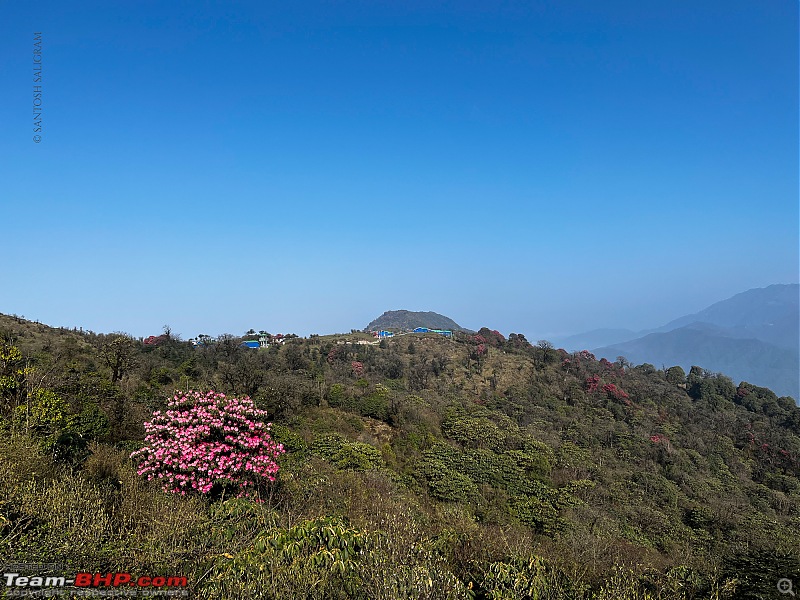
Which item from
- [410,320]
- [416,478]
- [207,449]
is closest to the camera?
[207,449]

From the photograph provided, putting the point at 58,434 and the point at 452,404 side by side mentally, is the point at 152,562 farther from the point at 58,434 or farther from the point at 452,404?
the point at 452,404

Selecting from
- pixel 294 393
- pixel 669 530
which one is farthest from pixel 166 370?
pixel 669 530

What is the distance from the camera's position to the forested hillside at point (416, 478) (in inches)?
183

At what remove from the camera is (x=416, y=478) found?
15562 millimetres

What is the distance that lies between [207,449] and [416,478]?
353 inches

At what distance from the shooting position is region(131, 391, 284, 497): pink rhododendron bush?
8.22 meters

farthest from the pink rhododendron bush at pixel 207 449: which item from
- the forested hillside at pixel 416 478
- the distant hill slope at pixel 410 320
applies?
the distant hill slope at pixel 410 320

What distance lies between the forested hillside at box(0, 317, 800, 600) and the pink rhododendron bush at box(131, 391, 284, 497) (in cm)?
49

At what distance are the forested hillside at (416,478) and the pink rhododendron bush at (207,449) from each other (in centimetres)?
49

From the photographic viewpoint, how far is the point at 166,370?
22.4m

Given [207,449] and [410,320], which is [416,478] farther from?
[410,320]

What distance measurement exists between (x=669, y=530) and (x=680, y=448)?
53.2 feet

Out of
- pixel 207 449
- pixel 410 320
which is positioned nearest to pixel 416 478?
pixel 207 449

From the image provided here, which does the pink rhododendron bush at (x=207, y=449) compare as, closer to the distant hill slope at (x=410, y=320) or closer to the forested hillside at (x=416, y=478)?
the forested hillside at (x=416, y=478)
